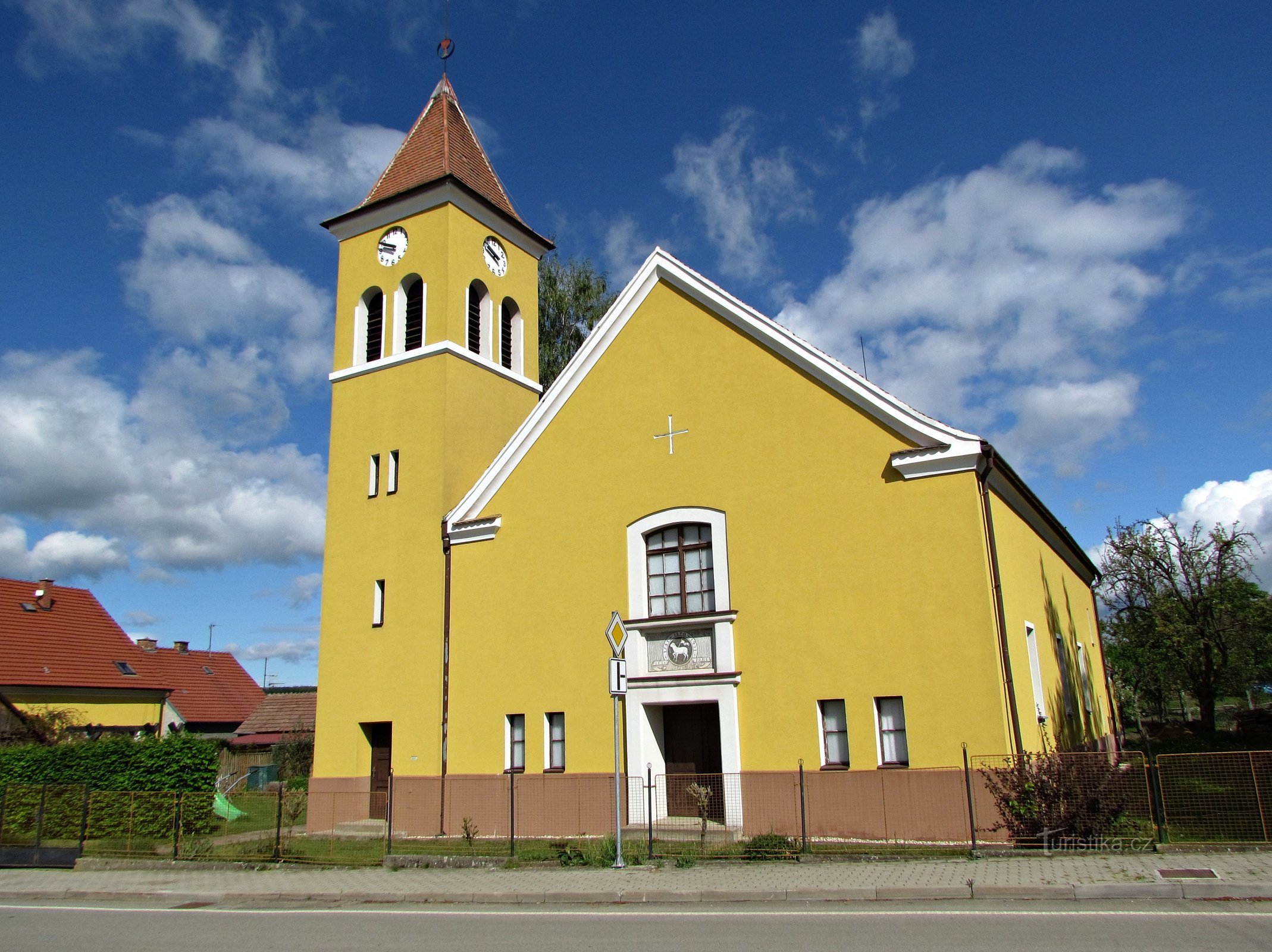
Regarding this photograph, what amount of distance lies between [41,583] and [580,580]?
100ft

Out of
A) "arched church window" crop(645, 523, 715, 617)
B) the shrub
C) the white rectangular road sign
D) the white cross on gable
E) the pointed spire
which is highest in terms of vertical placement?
the pointed spire

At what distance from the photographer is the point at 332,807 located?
19.0 m

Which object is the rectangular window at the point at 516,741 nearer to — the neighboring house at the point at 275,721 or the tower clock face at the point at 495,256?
the tower clock face at the point at 495,256

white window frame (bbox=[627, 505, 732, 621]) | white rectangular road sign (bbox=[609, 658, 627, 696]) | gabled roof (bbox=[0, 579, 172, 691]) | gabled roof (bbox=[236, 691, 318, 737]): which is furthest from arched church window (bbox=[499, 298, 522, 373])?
gabled roof (bbox=[236, 691, 318, 737])

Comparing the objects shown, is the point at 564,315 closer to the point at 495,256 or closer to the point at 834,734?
the point at 495,256

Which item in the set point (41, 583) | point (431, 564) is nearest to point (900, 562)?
point (431, 564)

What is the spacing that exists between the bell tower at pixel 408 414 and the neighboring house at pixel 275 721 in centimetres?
2272

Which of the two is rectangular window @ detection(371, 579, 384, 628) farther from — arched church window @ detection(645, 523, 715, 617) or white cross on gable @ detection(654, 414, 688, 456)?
white cross on gable @ detection(654, 414, 688, 456)

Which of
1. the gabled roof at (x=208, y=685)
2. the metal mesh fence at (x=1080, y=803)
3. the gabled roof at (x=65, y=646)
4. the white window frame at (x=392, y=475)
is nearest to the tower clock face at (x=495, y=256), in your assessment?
the white window frame at (x=392, y=475)

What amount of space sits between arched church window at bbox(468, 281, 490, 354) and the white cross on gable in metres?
6.90

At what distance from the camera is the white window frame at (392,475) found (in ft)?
70.2

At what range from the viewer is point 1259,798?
38.1ft

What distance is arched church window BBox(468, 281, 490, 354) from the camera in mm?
22777

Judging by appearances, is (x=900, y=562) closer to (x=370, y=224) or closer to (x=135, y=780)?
(x=370, y=224)
